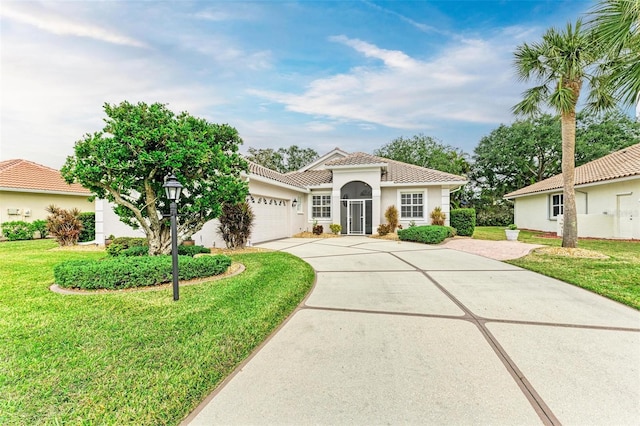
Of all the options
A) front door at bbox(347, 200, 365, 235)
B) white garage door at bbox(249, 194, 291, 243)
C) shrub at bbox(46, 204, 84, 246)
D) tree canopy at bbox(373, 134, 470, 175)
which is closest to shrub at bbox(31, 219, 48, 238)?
shrub at bbox(46, 204, 84, 246)

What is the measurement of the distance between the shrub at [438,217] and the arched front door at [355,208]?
148 inches

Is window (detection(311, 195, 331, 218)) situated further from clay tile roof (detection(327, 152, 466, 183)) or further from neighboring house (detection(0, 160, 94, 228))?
neighboring house (detection(0, 160, 94, 228))

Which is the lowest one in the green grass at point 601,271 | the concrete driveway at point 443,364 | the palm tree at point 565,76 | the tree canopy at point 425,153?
the concrete driveway at point 443,364

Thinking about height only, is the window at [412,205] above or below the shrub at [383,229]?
above

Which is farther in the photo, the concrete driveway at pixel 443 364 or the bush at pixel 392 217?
the bush at pixel 392 217

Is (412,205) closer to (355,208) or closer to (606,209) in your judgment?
(355,208)

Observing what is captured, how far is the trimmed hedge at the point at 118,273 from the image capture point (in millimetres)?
5191

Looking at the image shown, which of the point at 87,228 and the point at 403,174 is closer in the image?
the point at 87,228

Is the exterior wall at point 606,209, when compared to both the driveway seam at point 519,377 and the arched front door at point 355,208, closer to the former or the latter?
the arched front door at point 355,208

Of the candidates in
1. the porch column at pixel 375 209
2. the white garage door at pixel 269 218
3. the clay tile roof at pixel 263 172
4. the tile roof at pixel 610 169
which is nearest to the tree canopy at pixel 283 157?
the clay tile roof at pixel 263 172

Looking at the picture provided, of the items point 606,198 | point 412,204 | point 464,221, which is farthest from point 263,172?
point 606,198

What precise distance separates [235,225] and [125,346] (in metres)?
7.84

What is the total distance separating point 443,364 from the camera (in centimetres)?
280

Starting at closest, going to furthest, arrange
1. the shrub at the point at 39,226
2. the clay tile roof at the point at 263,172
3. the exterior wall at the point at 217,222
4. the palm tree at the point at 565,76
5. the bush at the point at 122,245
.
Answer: the bush at the point at 122,245, the palm tree at the point at 565,76, the exterior wall at the point at 217,222, the clay tile roof at the point at 263,172, the shrub at the point at 39,226
